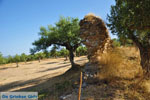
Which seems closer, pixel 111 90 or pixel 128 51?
pixel 111 90

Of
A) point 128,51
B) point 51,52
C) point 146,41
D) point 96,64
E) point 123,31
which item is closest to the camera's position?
point 123,31

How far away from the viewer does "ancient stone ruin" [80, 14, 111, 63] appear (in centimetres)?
645

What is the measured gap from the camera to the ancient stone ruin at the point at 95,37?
6.45m

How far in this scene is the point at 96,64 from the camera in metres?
6.16

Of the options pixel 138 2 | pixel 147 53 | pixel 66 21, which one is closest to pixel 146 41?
pixel 147 53

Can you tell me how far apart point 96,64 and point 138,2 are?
3.80 m

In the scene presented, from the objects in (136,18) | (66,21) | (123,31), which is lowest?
(123,31)

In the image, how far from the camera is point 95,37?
6461 millimetres

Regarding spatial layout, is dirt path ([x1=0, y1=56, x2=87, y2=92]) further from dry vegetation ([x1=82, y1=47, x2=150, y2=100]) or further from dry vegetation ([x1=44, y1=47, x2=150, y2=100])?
dry vegetation ([x1=82, y1=47, x2=150, y2=100])

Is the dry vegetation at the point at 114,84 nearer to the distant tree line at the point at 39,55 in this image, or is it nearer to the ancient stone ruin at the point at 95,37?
the ancient stone ruin at the point at 95,37

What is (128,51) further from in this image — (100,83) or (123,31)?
(100,83)

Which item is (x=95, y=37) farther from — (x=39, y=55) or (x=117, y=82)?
(x=39, y=55)

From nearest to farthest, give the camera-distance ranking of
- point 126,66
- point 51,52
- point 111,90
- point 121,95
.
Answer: point 121,95
point 111,90
point 126,66
point 51,52

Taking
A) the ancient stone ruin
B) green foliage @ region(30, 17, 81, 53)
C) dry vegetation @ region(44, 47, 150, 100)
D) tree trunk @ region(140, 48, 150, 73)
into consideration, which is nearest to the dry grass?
dry vegetation @ region(44, 47, 150, 100)
